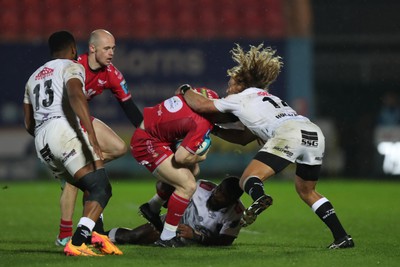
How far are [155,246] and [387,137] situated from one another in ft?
38.5

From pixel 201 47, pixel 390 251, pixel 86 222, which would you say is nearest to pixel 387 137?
pixel 201 47

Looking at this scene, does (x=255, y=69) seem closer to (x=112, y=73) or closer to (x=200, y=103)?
(x=200, y=103)

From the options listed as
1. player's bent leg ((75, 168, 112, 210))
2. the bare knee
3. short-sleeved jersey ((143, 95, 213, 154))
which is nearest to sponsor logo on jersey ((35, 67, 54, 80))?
player's bent leg ((75, 168, 112, 210))

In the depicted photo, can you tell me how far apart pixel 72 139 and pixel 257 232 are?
3.20 metres

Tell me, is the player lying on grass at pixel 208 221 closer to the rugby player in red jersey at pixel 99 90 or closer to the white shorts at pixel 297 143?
the rugby player in red jersey at pixel 99 90

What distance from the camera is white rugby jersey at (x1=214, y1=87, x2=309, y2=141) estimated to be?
8.08 meters

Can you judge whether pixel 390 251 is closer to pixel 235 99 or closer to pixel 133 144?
pixel 235 99

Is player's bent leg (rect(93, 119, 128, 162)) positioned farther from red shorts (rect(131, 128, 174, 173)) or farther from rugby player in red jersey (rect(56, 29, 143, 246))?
red shorts (rect(131, 128, 174, 173))

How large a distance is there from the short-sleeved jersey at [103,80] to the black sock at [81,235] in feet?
7.04

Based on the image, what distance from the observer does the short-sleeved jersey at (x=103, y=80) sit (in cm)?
902

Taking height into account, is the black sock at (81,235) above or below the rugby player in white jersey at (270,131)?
below

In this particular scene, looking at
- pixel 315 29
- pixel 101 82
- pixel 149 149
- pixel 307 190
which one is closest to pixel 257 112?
pixel 307 190

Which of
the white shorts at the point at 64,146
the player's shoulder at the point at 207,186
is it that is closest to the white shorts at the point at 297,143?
the player's shoulder at the point at 207,186

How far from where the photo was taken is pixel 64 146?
752cm
